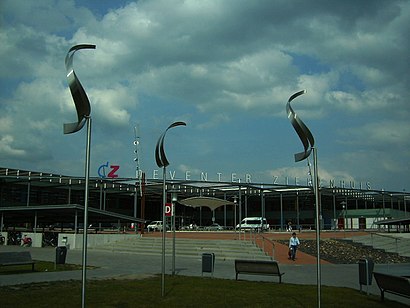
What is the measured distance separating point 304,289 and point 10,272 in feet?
37.6

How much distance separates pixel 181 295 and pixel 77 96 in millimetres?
6642

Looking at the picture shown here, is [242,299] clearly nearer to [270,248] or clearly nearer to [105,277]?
[105,277]

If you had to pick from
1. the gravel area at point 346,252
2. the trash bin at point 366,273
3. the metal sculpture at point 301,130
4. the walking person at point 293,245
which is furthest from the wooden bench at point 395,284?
the gravel area at point 346,252

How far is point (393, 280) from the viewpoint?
463 inches

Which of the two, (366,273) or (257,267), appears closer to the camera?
(366,273)

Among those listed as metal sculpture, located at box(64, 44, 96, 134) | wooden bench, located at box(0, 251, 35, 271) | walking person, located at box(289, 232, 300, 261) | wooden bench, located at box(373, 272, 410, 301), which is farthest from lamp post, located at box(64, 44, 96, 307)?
walking person, located at box(289, 232, 300, 261)

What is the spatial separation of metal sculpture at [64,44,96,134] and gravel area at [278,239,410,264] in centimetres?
2081

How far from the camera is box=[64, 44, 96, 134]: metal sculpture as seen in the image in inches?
339

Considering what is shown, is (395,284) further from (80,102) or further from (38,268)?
(38,268)

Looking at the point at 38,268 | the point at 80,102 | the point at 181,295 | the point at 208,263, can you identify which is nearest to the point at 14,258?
the point at 38,268

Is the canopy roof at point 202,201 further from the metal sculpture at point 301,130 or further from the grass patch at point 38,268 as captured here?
the metal sculpture at point 301,130

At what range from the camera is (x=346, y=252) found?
99.1 feet

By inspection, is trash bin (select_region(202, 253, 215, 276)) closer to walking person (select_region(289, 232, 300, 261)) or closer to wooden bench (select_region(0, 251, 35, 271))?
wooden bench (select_region(0, 251, 35, 271))

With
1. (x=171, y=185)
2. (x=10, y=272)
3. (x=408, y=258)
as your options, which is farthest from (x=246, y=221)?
(x=10, y=272)
